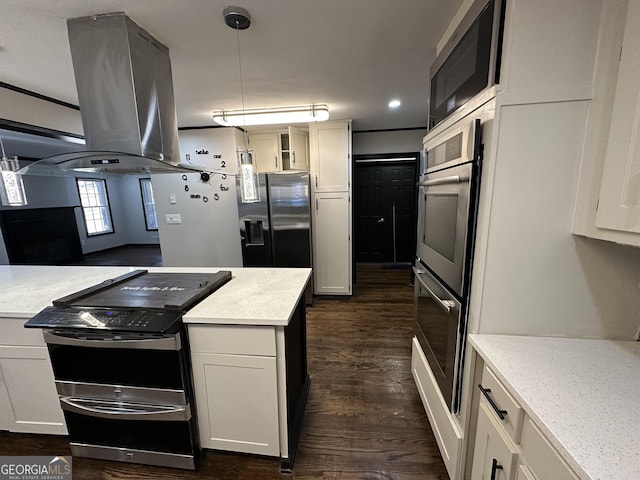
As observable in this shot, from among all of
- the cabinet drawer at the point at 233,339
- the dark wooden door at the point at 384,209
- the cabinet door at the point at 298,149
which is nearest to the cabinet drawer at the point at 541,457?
the cabinet drawer at the point at 233,339

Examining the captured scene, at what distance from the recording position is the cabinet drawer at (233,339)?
4.28ft

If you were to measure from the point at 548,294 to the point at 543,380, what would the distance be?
1.22 feet

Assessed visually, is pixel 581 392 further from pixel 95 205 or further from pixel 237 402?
pixel 95 205

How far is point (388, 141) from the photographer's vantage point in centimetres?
433

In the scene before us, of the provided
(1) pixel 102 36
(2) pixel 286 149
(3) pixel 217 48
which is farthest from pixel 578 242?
(2) pixel 286 149

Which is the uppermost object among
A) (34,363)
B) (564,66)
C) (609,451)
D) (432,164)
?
(564,66)

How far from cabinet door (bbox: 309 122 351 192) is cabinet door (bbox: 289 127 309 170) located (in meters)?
0.18

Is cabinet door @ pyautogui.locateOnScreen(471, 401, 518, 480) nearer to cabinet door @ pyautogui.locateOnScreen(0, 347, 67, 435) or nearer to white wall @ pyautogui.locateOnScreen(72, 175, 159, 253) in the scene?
cabinet door @ pyautogui.locateOnScreen(0, 347, 67, 435)

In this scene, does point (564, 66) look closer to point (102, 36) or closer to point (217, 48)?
point (217, 48)

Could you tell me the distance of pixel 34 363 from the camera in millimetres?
1497

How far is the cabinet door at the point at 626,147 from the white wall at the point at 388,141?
356 cm

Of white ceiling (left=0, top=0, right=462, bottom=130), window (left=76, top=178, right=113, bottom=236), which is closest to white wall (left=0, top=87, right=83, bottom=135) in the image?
white ceiling (left=0, top=0, right=462, bottom=130)

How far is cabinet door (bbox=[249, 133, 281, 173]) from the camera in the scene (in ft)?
12.3

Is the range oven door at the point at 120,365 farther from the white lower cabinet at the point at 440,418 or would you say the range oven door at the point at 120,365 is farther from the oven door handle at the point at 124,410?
the white lower cabinet at the point at 440,418
